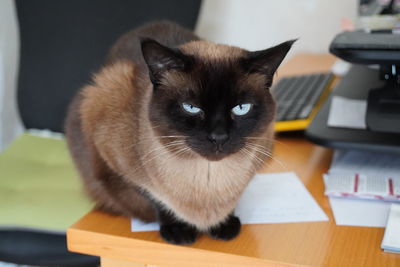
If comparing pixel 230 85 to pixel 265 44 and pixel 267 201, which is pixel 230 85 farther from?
pixel 265 44

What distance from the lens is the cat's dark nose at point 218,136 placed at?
0.78 metres

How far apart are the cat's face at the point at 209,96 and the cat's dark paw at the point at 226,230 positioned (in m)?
0.14

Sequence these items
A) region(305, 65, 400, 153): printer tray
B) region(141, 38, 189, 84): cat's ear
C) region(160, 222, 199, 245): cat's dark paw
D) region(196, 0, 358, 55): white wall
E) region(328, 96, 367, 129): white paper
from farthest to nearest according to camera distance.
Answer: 1. region(196, 0, 358, 55): white wall
2. region(328, 96, 367, 129): white paper
3. region(305, 65, 400, 153): printer tray
4. region(160, 222, 199, 245): cat's dark paw
5. region(141, 38, 189, 84): cat's ear

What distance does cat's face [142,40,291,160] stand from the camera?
793mm

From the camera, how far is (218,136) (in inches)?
30.7

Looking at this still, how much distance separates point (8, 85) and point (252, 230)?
1712 millimetres

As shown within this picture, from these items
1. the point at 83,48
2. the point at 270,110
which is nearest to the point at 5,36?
the point at 83,48

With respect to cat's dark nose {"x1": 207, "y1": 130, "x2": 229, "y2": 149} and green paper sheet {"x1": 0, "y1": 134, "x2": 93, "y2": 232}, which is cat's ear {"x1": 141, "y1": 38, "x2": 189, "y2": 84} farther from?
green paper sheet {"x1": 0, "y1": 134, "x2": 93, "y2": 232}

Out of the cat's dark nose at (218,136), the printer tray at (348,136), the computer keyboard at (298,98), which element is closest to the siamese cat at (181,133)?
the cat's dark nose at (218,136)

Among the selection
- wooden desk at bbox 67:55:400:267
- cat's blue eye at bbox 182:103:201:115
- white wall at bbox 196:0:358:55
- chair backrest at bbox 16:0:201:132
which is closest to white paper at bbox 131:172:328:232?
wooden desk at bbox 67:55:400:267

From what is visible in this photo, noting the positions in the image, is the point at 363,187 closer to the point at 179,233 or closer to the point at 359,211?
the point at 359,211

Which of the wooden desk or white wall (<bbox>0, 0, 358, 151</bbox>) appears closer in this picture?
the wooden desk

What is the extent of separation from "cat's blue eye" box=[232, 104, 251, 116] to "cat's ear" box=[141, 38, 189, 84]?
0.12m

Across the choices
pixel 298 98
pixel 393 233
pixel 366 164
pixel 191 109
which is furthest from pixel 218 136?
pixel 298 98
